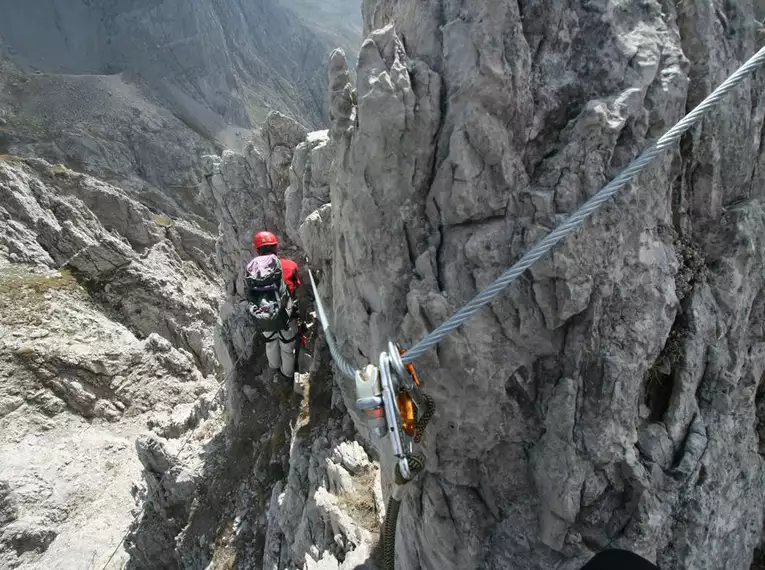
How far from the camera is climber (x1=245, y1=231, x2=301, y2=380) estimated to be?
407 inches

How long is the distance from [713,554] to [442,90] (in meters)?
7.19

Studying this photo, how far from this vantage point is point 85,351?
23.2 m

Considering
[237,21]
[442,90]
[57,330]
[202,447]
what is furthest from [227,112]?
[442,90]

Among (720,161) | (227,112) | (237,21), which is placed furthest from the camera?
(237,21)

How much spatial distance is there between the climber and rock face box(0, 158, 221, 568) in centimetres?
737

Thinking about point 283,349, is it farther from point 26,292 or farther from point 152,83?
point 152,83

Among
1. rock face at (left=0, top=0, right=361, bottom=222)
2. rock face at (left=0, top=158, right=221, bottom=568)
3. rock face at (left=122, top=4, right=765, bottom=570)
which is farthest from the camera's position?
rock face at (left=0, top=0, right=361, bottom=222)

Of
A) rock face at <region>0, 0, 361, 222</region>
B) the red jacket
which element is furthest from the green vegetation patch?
rock face at <region>0, 0, 361, 222</region>

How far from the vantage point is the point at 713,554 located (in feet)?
18.1

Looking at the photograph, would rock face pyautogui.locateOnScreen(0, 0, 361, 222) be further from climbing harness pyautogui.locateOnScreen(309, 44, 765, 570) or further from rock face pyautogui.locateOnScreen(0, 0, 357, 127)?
climbing harness pyautogui.locateOnScreen(309, 44, 765, 570)

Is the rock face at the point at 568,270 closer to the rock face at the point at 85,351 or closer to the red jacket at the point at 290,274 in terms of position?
the red jacket at the point at 290,274

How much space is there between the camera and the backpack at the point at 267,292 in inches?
406

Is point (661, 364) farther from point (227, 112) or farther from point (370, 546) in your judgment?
point (227, 112)

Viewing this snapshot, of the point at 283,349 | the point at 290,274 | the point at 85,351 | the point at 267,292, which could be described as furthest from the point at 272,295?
the point at 85,351
